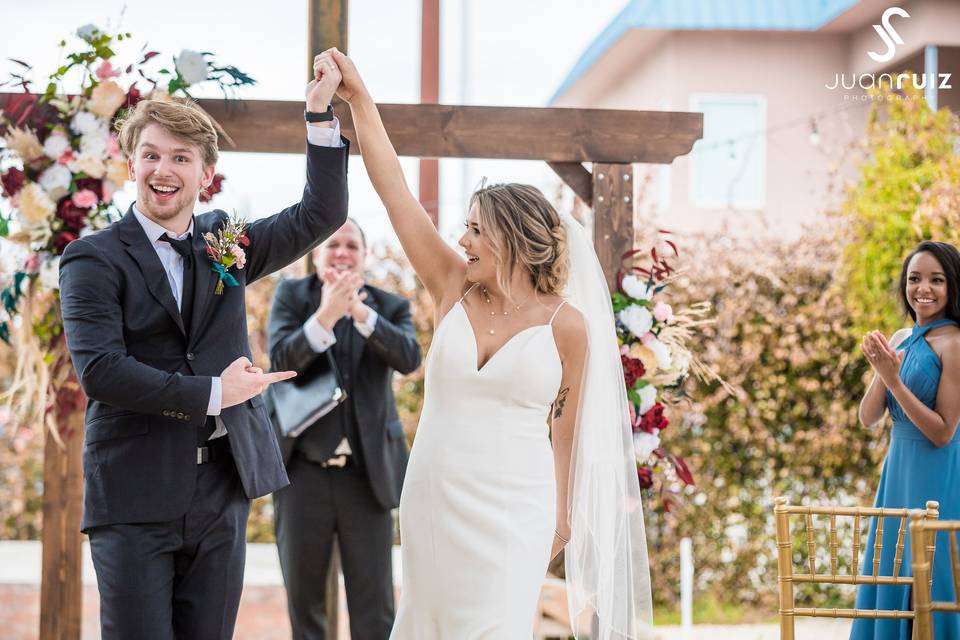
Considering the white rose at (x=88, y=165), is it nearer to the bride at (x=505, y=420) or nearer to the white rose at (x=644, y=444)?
the bride at (x=505, y=420)

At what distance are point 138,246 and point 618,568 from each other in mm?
1665

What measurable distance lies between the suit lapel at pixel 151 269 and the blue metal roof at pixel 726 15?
8.15 metres

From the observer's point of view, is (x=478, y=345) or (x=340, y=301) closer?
(x=478, y=345)

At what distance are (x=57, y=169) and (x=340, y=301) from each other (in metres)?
1.06

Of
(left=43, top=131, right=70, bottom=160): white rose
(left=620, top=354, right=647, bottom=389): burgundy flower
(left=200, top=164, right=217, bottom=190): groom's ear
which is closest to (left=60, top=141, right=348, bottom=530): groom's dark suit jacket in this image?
(left=200, top=164, right=217, bottom=190): groom's ear

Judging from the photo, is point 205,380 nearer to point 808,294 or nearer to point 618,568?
point 618,568

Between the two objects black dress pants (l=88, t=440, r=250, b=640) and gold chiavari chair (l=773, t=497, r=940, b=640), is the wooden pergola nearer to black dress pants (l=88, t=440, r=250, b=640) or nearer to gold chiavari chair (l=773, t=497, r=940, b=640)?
black dress pants (l=88, t=440, r=250, b=640)

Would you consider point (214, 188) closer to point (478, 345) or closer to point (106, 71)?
point (106, 71)

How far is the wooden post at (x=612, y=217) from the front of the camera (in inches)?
161

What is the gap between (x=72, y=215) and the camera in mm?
3688

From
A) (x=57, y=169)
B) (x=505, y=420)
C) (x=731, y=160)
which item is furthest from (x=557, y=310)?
(x=731, y=160)

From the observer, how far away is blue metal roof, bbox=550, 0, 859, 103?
400 inches

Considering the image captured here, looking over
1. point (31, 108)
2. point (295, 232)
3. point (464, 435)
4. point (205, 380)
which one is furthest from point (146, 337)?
point (31, 108)

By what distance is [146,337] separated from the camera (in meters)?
2.65
